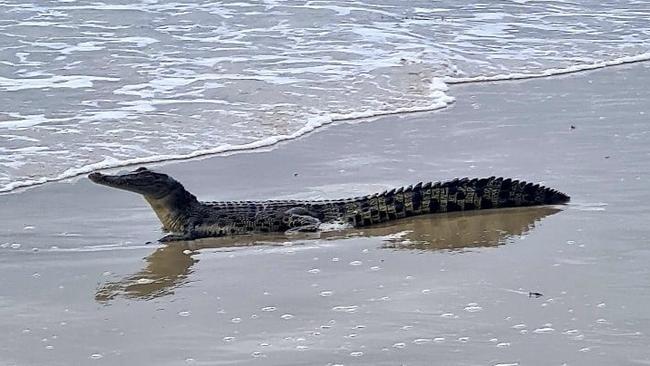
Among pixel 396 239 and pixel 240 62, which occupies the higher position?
pixel 240 62

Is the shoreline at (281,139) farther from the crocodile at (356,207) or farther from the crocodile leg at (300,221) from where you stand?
the crocodile leg at (300,221)

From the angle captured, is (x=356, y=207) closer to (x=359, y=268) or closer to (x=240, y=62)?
(x=359, y=268)

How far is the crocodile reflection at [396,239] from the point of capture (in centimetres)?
534

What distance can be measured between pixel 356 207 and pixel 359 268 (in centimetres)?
136

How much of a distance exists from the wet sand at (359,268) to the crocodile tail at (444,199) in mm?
112

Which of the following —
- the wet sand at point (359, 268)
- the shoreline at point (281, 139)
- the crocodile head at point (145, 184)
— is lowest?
the wet sand at point (359, 268)

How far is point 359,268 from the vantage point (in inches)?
214

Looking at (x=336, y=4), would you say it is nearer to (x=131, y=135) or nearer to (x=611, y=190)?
(x=131, y=135)

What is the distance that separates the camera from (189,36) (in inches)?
544

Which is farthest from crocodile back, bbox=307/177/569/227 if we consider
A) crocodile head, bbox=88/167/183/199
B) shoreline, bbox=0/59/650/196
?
shoreline, bbox=0/59/650/196

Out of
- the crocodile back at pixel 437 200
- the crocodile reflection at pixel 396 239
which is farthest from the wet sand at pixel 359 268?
the crocodile back at pixel 437 200

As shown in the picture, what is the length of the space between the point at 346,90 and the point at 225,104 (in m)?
1.29

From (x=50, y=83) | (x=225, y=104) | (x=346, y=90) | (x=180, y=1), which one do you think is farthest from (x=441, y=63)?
(x=180, y=1)

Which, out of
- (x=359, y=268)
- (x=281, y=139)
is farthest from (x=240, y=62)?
(x=359, y=268)
